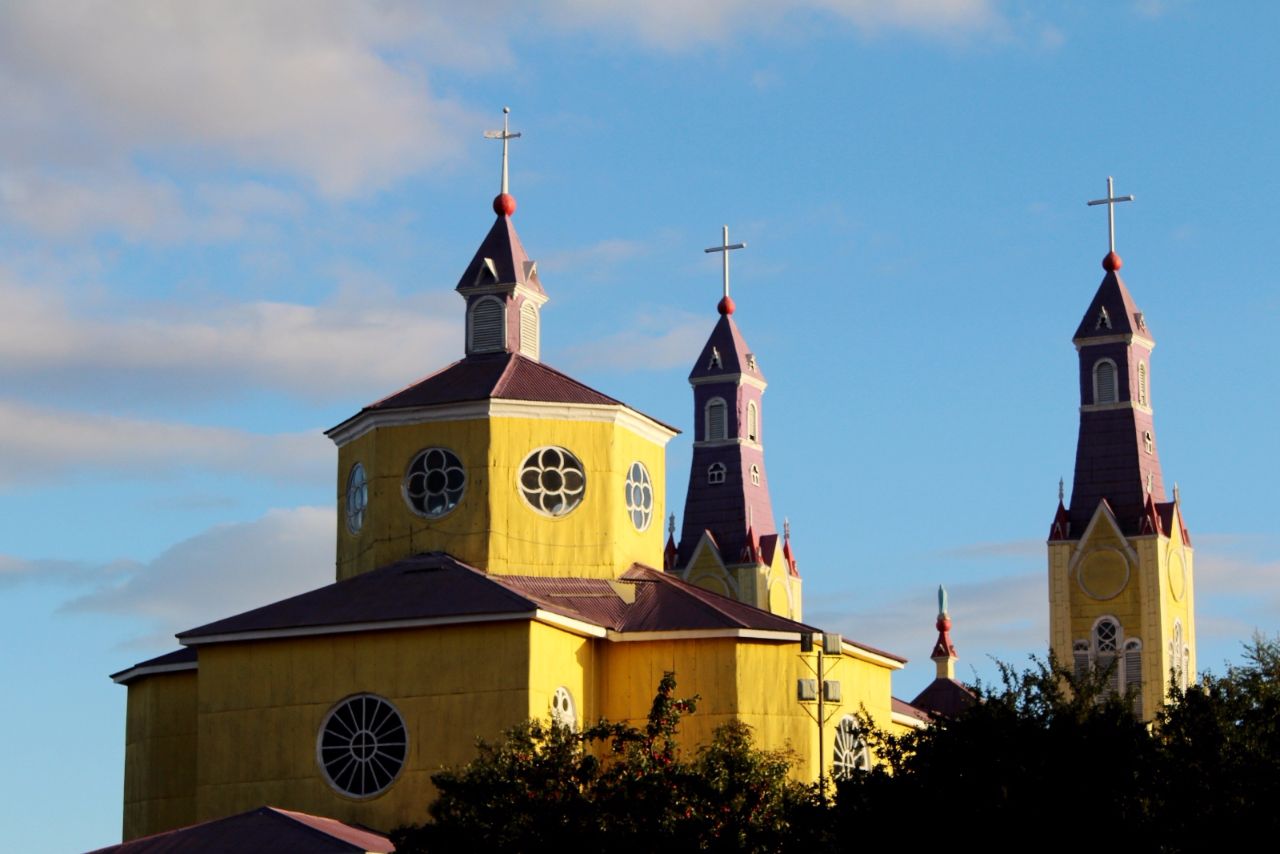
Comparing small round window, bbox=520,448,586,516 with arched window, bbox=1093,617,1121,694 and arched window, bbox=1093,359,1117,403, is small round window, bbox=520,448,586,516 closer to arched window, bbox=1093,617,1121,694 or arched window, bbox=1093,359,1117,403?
arched window, bbox=1093,617,1121,694

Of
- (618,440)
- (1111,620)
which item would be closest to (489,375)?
(618,440)

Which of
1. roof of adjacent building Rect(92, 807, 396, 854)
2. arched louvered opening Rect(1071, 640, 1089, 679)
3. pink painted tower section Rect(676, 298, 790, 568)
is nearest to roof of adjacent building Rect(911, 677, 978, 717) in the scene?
arched louvered opening Rect(1071, 640, 1089, 679)

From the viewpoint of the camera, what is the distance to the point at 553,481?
52.2m

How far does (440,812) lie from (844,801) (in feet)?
21.4

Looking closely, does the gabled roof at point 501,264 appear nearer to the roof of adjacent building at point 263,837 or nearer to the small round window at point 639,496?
the small round window at point 639,496

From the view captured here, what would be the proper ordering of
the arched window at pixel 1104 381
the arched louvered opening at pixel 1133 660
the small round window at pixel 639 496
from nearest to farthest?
1. the small round window at pixel 639 496
2. the arched louvered opening at pixel 1133 660
3. the arched window at pixel 1104 381

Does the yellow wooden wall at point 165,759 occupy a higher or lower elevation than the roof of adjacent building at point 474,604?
lower

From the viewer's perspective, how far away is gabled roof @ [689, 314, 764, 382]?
100562 mm

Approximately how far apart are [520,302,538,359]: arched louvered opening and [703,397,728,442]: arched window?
4419 cm

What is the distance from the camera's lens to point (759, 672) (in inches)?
1935

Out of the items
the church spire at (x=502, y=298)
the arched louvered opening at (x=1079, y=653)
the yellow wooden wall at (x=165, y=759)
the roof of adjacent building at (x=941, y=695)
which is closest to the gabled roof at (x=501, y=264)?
the church spire at (x=502, y=298)

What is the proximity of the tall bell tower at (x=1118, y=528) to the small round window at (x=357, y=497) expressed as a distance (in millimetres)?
43368

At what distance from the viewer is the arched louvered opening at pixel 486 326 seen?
185 feet

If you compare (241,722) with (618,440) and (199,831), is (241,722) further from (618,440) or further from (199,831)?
(618,440)
